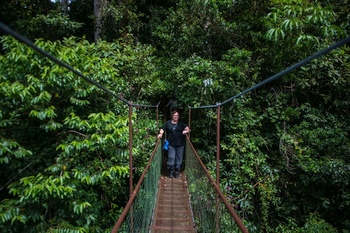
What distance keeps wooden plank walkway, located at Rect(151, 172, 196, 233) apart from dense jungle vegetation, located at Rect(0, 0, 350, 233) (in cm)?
49

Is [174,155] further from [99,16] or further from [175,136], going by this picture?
[99,16]

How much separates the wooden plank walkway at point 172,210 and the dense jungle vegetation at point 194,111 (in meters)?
0.49

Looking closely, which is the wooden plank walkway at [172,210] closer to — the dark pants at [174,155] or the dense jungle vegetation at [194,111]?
the dark pants at [174,155]

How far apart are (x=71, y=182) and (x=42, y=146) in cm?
86

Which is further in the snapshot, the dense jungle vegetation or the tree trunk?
the tree trunk

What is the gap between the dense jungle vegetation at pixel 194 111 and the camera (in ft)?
8.70

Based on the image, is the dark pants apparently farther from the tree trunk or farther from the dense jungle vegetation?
the tree trunk

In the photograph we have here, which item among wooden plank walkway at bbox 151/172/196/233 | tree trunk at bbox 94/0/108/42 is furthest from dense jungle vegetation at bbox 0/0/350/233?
wooden plank walkway at bbox 151/172/196/233

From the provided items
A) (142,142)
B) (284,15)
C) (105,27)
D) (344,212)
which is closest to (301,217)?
(344,212)

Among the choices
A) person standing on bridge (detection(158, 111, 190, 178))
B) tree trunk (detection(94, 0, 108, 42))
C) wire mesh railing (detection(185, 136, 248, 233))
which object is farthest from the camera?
tree trunk (detection(94, 0, 108, 42))

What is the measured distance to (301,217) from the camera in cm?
405

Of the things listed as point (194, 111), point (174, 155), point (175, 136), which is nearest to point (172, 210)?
point (174, 155)

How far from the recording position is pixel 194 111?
15.6 feet

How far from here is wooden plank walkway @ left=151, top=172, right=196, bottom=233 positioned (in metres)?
2.55
